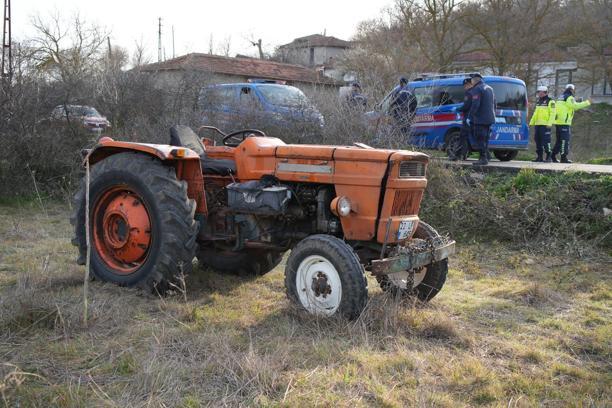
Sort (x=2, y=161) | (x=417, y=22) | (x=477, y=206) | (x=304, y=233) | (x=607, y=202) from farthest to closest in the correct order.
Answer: (x=417, y=22), (x=2, y=161), (x=477, y=206), (x=607, y=202), (x=304, y=233)

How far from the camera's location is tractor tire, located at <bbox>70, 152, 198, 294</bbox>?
5137 mm

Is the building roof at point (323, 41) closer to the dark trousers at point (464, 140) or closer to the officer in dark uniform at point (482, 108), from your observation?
the dark trousers at point (464, 140)

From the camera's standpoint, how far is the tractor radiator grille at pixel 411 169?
4.93 m

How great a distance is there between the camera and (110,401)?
3191 millimetres

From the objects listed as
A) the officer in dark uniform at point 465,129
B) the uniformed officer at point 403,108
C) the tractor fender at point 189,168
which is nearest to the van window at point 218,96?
the uniformed officer at point 403,108

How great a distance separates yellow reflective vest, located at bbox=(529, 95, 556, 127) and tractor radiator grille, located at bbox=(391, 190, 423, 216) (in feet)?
30.5

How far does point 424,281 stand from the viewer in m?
5.45

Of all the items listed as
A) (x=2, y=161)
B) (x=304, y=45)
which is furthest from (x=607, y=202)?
(x=304, y=45)

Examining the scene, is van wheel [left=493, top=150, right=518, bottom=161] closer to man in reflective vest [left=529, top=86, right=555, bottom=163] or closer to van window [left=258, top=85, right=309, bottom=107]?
man in reflective vest [left=529, top=86, right=555, bottom=163]

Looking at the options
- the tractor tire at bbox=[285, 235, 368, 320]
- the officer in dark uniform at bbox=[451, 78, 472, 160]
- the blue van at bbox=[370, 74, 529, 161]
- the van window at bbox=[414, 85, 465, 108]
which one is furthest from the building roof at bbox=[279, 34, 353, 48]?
the tractor tire at bbox=[285, 235, 368, 320]

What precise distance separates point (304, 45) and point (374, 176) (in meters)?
56.2

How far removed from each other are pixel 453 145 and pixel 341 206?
8107mm

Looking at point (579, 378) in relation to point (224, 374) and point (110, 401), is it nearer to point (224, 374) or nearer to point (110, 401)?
point (224, 374)

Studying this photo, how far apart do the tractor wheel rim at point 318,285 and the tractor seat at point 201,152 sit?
140cm
